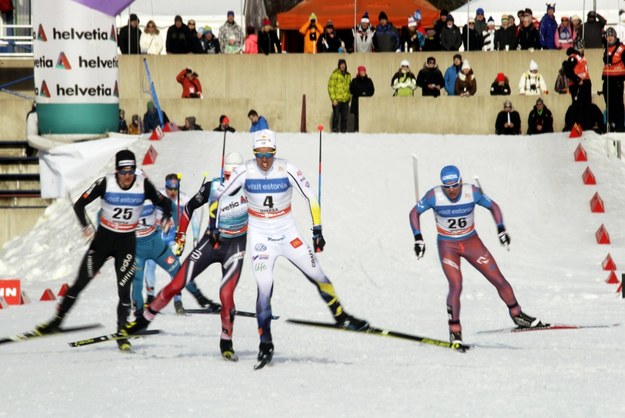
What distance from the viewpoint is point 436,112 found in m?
28.2

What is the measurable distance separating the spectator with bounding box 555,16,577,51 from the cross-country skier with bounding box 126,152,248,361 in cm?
1711

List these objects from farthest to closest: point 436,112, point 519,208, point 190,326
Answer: point 436,112, point 519,208, point 190,326

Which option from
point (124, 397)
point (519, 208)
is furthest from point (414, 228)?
point (519, 208)

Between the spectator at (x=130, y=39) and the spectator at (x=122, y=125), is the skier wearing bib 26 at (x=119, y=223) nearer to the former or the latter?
the spectator at (x=122, y=125)

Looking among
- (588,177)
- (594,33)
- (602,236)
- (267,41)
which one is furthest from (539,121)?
(267,41)

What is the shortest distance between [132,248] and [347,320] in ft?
8.25

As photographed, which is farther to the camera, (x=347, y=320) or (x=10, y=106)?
(x=10, y=106)

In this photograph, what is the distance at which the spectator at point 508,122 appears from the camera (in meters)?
27.4

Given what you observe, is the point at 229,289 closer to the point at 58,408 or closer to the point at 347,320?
the point at 347,320

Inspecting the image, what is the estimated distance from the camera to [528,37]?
30.1m

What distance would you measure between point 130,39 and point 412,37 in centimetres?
659

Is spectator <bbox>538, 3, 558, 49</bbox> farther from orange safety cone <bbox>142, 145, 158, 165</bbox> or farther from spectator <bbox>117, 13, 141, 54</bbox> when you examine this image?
orange safety cone <bbox>142, 145, 158, 165</bbox>

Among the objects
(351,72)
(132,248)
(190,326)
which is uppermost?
(351,72)

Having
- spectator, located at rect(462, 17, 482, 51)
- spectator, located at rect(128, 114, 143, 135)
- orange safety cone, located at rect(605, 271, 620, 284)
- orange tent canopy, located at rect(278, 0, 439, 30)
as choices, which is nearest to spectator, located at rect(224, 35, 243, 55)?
orange tent canopy, located at rect(278, 0, 439, 30)
